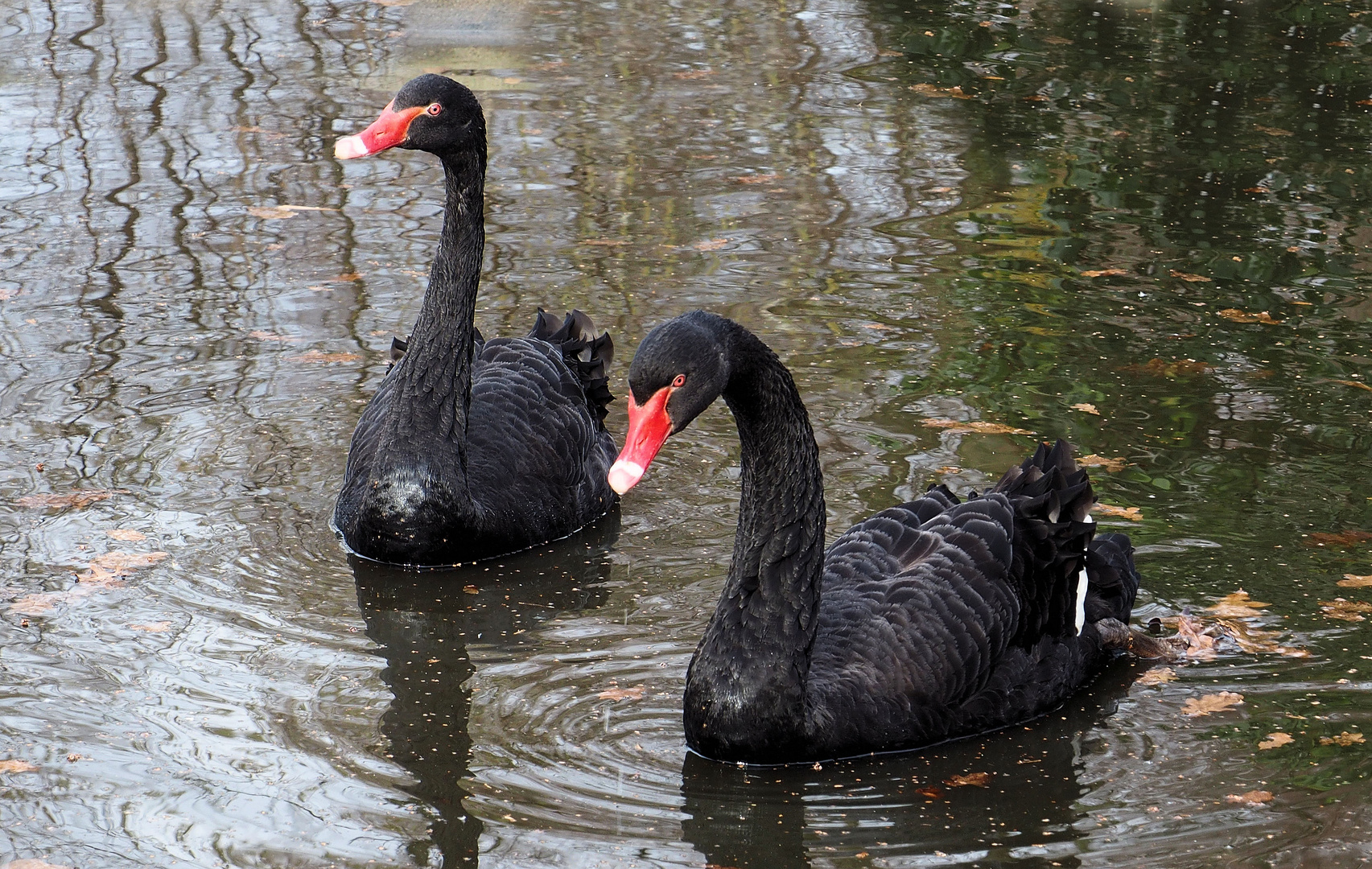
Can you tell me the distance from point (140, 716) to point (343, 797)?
0.81 meters

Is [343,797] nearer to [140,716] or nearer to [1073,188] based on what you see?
[140,716]

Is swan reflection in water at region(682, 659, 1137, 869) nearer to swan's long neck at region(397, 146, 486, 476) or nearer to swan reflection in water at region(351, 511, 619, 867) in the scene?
swan reflection in water at region(351, 511, 619, 867)

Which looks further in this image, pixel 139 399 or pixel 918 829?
pixel 139 399

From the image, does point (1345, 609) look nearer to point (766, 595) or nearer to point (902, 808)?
point (902, 808)

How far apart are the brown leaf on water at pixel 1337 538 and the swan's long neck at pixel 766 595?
238 centimetres

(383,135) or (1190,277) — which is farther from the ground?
(383,135)

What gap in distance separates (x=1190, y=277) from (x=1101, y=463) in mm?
2585

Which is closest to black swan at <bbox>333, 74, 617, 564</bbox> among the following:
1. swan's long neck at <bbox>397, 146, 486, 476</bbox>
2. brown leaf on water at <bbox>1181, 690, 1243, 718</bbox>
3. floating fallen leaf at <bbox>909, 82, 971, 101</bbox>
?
swan's long neck at <bbox>397, 146, 486, 476</bbox>

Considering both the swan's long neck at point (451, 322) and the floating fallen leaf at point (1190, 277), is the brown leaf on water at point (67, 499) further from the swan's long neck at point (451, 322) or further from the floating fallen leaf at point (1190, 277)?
the floating fallen leaf at point (1190, 277)

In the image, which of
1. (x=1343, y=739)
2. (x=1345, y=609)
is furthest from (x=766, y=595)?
(x=1345, y=609)

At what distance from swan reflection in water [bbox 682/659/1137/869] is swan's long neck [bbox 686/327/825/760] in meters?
0.13

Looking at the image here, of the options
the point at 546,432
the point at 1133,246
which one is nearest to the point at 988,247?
the point at 1133,246

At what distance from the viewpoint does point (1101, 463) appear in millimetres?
7109

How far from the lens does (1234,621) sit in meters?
5.81
